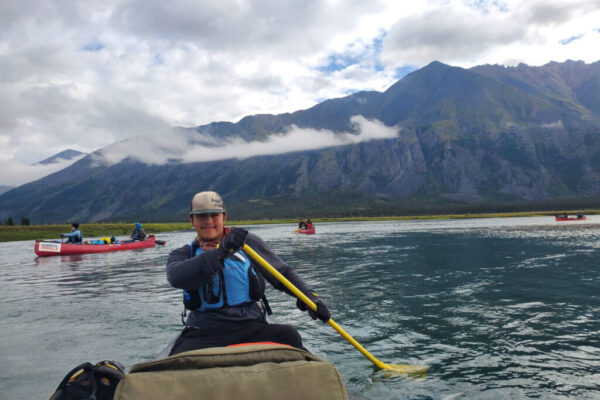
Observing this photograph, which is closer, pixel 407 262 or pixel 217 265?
pixel 217 265

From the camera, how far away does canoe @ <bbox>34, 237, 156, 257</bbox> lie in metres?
43.3

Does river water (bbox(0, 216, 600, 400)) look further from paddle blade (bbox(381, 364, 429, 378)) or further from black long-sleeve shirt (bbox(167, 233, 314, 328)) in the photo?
black long-sleeve shirt (bbox(167, 233, 314, 328))

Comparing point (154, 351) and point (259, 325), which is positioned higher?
point (259, 325)

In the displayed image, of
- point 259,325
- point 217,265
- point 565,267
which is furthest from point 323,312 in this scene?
point 565,267

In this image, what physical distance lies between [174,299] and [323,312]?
13055 mm

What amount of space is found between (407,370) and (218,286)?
17.4 feet

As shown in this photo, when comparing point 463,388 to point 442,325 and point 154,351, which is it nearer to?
point 442,325

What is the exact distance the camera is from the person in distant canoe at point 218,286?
17.9 ft

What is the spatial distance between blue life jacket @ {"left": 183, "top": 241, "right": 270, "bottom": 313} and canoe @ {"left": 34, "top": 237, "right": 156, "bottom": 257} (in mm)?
45377

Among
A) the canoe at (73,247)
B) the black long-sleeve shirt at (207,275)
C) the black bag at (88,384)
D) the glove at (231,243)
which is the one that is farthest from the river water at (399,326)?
the canoe at (73,247)

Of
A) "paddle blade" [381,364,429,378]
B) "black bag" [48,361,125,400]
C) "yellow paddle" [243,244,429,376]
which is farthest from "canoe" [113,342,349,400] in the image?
"paddle blade" [381,364,429,378]

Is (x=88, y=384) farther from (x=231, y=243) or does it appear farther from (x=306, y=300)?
(x=306, y=300)

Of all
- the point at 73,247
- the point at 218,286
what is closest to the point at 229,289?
the point at 218,286

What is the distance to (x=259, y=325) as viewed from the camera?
19.2 feet
